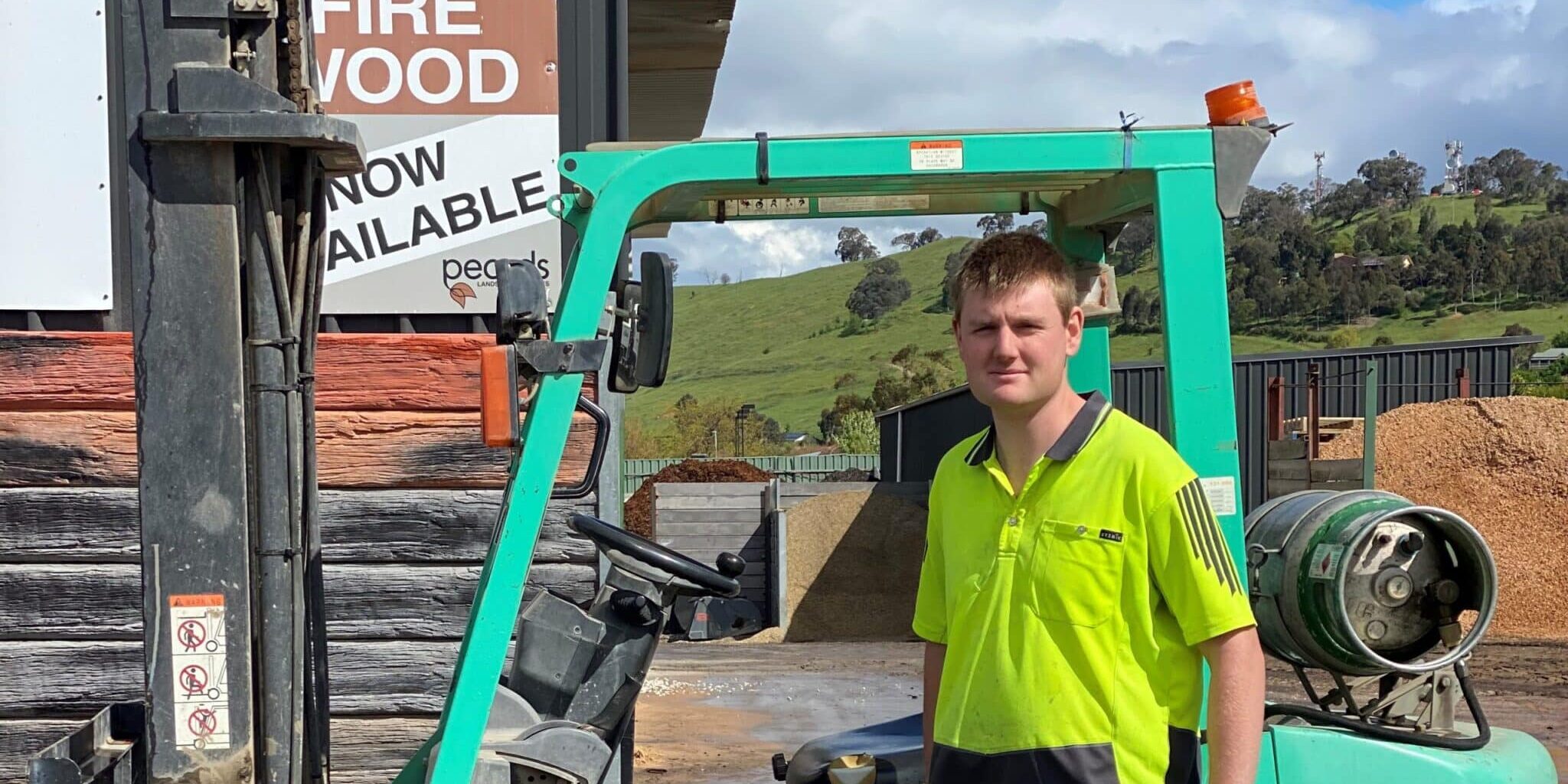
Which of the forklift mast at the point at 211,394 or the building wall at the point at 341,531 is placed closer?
the forklift mast at the point at 211,394

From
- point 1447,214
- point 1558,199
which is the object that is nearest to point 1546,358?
point 1558,199

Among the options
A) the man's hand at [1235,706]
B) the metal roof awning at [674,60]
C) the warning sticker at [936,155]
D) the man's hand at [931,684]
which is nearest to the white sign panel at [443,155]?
the metal roof awning at [674,60]

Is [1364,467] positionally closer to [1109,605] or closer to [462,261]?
[462,261]

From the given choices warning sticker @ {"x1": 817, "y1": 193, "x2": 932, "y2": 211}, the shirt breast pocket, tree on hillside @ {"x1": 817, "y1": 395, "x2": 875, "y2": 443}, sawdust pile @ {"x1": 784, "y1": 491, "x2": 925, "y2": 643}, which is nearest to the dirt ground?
sawdust pile @ {"x1": 784, "y1": 491, "x2": 925, "y2": 643}

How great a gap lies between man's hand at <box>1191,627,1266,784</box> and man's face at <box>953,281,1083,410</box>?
21.0 inches

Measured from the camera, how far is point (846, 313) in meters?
96.8

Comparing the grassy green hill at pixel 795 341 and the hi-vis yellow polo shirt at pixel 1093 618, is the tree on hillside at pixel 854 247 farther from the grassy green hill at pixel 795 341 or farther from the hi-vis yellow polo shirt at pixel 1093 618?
the hi-vis yellow polo shirt at pixel 1093 618

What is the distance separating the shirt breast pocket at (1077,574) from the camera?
8.07 feet

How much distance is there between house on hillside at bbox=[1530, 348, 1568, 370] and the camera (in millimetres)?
44344

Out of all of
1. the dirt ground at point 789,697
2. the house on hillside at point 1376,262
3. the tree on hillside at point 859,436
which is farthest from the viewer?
the house on hillside at point 1376,262

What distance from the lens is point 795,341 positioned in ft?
309

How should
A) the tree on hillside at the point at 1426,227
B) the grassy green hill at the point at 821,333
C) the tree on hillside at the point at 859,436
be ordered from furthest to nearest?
the tree on hillside at the point at 1426,227, the grassy green hill at the point at 821,333, the tree on hillside at the point at 859,436

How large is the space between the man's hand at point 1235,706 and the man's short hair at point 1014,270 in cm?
64

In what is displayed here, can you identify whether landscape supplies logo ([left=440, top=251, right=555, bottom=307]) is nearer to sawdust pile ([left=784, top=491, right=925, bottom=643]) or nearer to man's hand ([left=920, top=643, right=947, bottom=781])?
man's hand ([left=920, top=643, right=947, bottom=781])
